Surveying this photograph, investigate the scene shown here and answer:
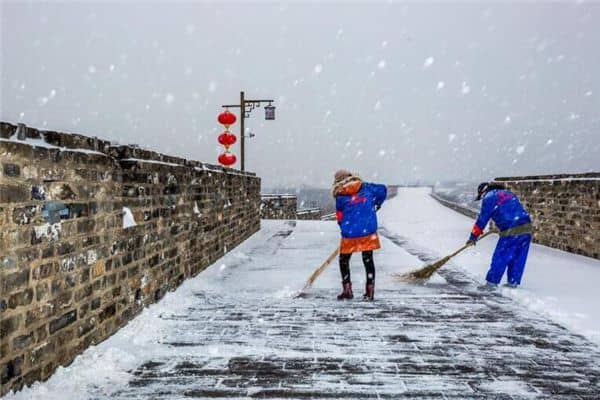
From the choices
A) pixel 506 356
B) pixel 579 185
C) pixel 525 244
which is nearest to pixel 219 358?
pixel 506 356

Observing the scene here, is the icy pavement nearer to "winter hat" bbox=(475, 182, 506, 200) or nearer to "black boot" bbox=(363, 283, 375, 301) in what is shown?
"black boot" bbox=(363, 283, 375, 301)

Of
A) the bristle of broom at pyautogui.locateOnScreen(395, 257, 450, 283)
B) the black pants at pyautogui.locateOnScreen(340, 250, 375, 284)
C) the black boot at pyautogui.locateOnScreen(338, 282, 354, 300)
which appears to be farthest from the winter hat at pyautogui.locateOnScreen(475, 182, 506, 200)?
the black boot at pyautogui.locateOnScreen(338, 282, 354, 300)

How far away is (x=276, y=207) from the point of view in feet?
82.6

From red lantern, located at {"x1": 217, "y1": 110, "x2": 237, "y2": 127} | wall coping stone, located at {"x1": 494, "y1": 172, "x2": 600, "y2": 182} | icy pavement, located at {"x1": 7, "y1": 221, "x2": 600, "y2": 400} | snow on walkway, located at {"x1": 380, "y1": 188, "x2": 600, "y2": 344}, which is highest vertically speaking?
red lantern, located at {"x1": 217, "y1": 110, "x2": 237, "y2": 127}

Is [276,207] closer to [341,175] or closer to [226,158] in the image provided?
[226,158]

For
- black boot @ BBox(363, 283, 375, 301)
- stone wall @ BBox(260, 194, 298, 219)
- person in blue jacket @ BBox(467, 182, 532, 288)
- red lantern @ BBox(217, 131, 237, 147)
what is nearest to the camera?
black boot @ BBox(363, 283, 375, 301)

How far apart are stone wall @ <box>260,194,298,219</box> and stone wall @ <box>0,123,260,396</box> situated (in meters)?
17.6

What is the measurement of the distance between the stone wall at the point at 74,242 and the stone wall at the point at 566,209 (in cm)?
750

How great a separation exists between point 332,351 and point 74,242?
2.10 m

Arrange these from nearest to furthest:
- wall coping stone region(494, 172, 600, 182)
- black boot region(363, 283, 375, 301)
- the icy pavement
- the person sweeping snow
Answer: the icy pavement → the person sweeping snow → black boot region(363, 283, 375, 301) → wall coping stone region(494, 172, 600, 182)

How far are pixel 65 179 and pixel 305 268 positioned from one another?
5.17 m

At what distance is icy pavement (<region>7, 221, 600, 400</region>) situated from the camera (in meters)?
3.32

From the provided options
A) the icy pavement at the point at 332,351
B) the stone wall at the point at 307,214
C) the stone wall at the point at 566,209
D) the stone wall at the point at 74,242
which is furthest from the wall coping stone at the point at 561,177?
the stone wall at the point at 307,214

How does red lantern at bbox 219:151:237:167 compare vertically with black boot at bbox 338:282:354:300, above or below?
above
